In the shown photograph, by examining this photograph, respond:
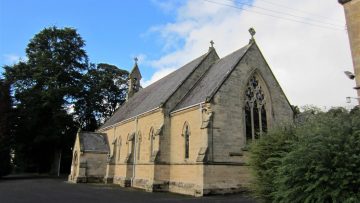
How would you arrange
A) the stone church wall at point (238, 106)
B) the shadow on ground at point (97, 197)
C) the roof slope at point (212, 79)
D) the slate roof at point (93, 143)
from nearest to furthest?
the shadow on ground at point (97, 197) → the stone church wall at point (238, 106) → the roof slope at point (212, 79) → the slate roof at point (93, 143)

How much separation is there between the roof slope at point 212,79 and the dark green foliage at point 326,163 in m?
11.9

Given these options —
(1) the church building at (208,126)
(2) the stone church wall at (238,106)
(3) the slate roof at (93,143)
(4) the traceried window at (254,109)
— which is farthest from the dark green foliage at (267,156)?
(3) the slate roof at (93,143)

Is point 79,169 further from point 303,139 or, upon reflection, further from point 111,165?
point 303,139

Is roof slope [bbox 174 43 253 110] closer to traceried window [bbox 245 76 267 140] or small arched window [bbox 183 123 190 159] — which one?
small arched window [bbox 183 123 190 159]

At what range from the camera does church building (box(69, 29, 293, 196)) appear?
1950 cm

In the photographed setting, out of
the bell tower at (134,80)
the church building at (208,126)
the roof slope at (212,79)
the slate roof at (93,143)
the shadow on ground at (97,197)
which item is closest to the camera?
the shadow on ground at (97,197)

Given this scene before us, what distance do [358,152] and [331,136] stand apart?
0.68 m

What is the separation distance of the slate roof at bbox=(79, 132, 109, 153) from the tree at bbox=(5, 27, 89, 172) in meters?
8.62

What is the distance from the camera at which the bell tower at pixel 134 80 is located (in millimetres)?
45438

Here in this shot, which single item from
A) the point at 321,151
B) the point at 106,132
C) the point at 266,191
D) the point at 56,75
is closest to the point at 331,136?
the point at 321,151

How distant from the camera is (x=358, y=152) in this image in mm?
7465

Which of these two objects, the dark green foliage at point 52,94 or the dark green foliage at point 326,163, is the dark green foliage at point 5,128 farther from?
the dark green foliage at point 326,163

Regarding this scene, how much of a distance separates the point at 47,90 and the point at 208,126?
3120 cm

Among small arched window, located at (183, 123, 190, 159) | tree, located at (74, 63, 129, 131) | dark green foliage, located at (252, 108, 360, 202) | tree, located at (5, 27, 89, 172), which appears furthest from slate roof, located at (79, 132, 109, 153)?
dark green foliage, located at (252, 108, 360, 202)
